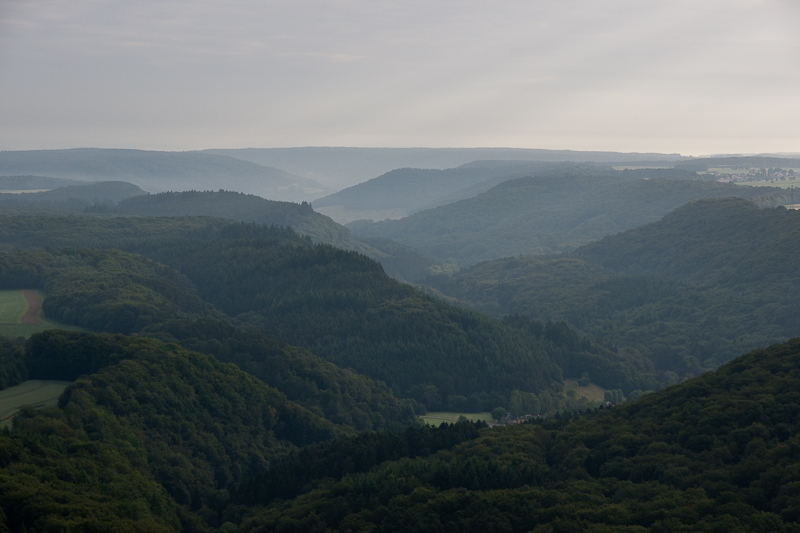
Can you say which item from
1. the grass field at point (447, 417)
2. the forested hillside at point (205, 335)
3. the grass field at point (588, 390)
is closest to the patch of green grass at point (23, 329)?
the forested hillside at point (205, 335)

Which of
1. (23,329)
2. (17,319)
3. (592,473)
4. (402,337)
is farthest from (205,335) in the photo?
(592,473)

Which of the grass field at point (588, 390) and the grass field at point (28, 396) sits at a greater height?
the grass field at point (28, 396)

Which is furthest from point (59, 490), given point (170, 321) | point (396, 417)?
point (170, 321)

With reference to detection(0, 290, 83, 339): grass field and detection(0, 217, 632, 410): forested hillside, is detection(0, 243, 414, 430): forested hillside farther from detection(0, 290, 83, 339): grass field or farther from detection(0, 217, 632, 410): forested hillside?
detection(0, 290, 83, 339): grass field

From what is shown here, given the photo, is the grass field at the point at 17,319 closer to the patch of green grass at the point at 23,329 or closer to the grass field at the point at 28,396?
the patch of green grass at the point at 23,329

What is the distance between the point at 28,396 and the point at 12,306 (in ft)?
272

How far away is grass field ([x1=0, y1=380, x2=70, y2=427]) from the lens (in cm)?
7812

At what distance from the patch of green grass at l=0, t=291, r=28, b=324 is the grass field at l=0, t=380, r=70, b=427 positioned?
60.1 m

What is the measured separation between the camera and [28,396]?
85.7 metres

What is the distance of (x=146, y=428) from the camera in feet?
289

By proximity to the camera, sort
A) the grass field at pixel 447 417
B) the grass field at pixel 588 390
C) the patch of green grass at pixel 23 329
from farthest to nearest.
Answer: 1. the grass field at pixel 588 390
2. the grass field at pixel 447 417
3. the patch of green grass at pixel 23 329

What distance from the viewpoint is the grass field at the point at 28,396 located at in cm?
7812

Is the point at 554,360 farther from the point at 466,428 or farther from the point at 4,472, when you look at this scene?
the point at 4,472

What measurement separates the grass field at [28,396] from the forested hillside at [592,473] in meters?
24.4
